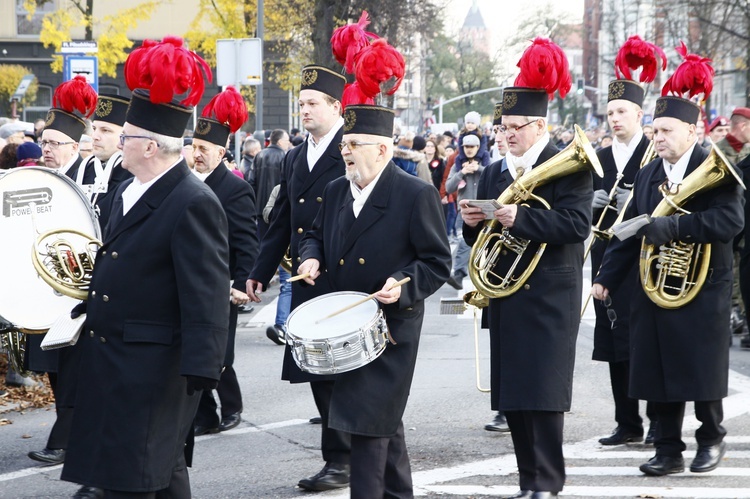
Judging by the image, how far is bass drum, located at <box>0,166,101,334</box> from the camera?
608 centimetres

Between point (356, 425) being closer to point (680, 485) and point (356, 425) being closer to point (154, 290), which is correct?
point (154, 290)

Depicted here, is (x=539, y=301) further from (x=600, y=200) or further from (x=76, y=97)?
(x=76, y=97)

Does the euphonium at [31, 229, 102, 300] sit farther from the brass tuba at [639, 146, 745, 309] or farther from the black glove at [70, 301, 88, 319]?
the brass tuba at [639, 146, 745, 309]

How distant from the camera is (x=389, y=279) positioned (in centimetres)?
506

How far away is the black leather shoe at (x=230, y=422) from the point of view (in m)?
8.02

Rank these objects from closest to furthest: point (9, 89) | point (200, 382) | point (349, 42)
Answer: point (200, 382) < point (349, 42) < point (9, 89)

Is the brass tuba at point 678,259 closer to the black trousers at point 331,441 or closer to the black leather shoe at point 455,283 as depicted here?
the black trousers at point 331,441

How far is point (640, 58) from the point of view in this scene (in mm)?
7867

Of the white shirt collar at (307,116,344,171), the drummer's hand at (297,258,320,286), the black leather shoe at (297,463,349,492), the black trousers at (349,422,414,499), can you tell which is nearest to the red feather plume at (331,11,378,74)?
the white shirt collar at (307,116,344,171)

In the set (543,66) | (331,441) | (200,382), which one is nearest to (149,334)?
(200,382)

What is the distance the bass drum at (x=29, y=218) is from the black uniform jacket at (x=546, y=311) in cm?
218

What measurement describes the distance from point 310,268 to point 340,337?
0.70 m

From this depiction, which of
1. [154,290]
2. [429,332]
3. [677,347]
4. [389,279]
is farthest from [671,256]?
[429,332]

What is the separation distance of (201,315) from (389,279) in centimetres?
92
